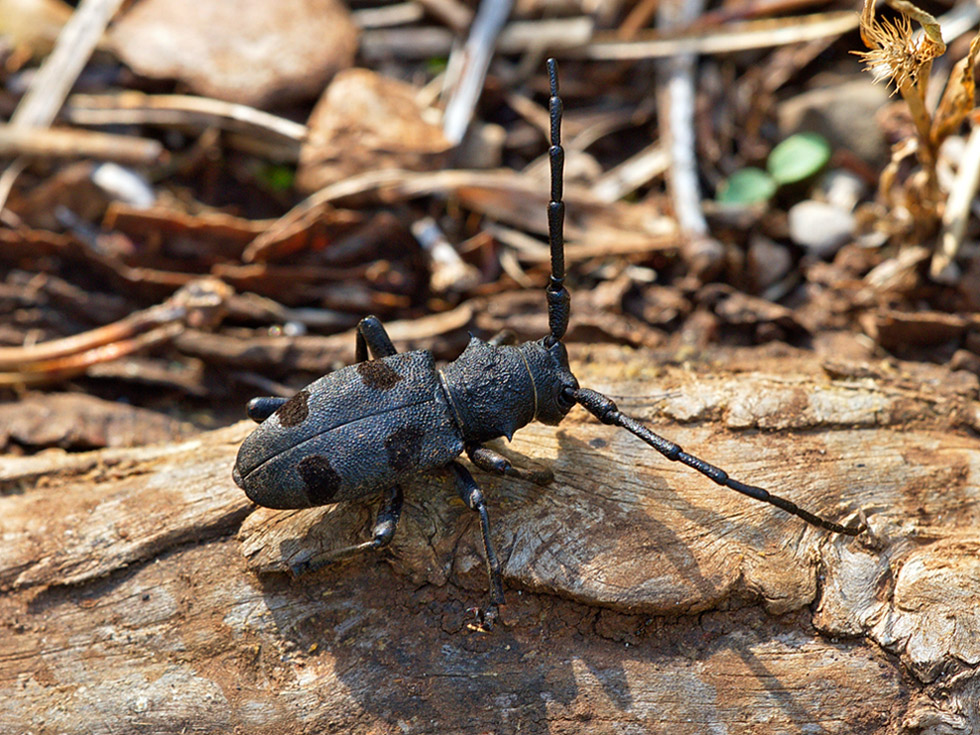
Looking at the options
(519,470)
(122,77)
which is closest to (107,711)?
(519,470)

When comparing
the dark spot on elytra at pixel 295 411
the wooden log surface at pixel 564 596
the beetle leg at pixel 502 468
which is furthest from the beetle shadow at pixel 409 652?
the dark spot on elytra at pixel 295 411

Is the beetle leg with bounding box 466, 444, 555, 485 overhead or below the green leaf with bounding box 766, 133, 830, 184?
below

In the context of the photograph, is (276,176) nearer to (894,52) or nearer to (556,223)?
(556,223)

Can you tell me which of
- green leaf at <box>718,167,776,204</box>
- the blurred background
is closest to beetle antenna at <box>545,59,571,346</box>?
the blurred background

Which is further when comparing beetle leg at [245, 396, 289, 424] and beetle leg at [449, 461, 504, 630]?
beetle leg at [245, 396, 289, 424]

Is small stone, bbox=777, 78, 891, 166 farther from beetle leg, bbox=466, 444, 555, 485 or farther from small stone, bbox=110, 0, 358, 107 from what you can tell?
beetle leg, bbox=466, 444, 555, 485

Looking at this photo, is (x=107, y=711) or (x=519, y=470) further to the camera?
(x=519, y=470)

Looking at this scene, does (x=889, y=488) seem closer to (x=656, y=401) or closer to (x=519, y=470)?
(x=656, y=401)
